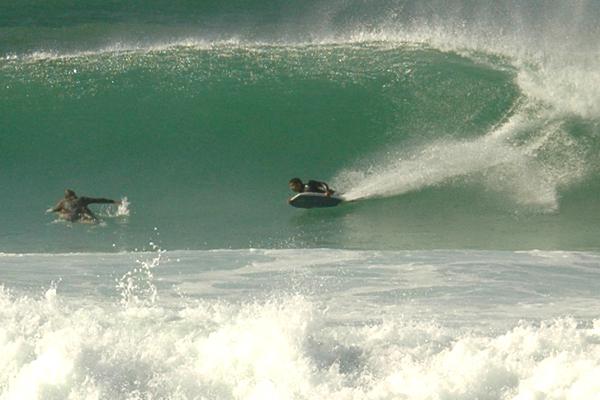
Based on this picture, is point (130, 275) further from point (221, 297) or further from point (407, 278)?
point (407, 278)

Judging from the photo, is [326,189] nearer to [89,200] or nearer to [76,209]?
[89,200]

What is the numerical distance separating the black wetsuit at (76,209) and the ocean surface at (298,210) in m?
0.13

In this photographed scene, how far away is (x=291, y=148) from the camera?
→ 1922 centimetres

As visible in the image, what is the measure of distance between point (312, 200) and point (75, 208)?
2.88m

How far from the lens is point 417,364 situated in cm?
951

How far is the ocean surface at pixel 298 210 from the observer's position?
9633 millimetres

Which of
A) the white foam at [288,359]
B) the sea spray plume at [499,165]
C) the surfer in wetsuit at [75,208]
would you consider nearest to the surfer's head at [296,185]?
the sea spray plume at [499,165]

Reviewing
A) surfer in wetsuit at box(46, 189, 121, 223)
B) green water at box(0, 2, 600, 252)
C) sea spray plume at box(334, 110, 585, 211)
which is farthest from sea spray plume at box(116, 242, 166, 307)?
sea spray plume at box(334, 110, 585, 211)

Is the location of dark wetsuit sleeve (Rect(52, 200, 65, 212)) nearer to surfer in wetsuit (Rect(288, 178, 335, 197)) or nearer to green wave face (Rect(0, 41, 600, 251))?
green wave face (Rect(0, 41, 600, 251))

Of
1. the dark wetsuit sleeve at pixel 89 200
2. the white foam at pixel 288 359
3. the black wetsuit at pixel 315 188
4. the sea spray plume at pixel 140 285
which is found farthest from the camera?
the black wetsuit at pixel 315 188

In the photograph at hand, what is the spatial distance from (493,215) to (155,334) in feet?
23.8

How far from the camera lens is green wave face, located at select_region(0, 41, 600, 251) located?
53.1 feet

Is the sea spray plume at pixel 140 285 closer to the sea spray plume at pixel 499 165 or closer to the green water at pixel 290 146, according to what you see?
the green water at pixel 290 146

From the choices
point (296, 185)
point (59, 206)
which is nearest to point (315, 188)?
point (296, 185)
